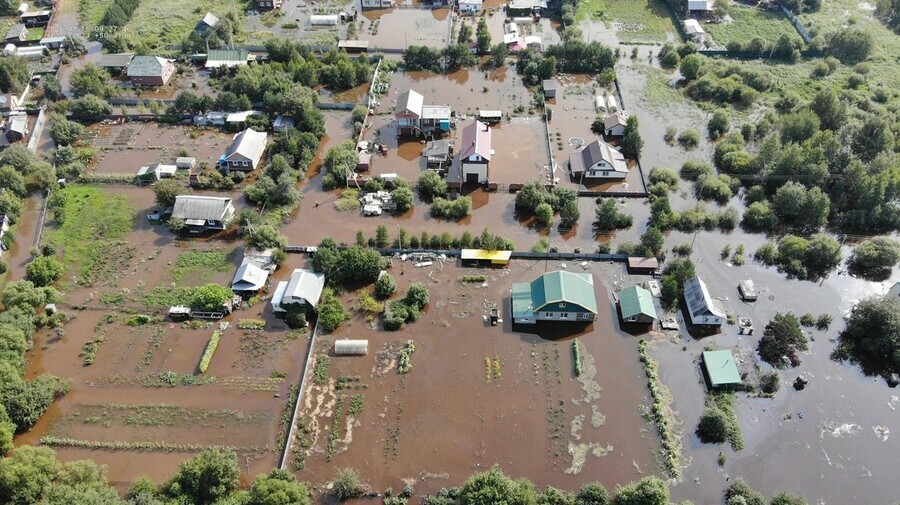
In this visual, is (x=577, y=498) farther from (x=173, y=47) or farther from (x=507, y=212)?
(x=173, y=47)

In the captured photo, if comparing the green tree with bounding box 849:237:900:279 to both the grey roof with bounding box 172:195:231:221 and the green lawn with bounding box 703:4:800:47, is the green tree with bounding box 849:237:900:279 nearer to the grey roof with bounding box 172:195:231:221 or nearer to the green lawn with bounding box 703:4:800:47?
the green lawn with bounding box 703:4:800:47

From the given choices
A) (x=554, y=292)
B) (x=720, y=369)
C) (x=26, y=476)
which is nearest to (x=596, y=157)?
(x=554, y=292)

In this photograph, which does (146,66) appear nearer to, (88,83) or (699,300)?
(88,83)

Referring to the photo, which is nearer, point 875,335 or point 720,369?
point 720,369

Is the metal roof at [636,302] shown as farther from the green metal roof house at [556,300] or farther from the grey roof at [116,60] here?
the grey roof at [116,60]


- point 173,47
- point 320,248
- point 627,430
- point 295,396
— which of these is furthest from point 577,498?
point 173,47

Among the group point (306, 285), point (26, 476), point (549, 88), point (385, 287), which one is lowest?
point (385, 287)

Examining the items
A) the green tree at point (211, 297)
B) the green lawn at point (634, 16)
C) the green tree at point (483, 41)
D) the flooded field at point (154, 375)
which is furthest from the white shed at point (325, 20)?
the green tree at point (211, 297)

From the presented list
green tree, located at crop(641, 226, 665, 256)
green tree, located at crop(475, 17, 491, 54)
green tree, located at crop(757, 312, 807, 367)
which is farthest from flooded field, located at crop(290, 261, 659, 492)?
green tree, located at crop(475, 17, 491, 54)
